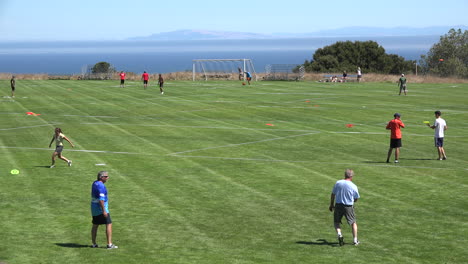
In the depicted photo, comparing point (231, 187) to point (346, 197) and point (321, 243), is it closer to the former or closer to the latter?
point (321, 243)

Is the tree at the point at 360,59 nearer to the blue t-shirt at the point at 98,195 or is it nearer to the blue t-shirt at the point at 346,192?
the blue t-shirt at the point at 346,192

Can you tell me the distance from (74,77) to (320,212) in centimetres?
8951

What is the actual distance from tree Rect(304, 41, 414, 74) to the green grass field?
86.1 m

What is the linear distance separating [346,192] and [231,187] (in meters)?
8.43

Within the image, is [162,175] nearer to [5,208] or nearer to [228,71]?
[5,208]

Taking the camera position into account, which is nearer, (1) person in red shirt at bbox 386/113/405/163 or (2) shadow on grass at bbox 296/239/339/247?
(2) shadow on grass at bbox 296/239/339/247

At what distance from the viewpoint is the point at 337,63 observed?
440 ft

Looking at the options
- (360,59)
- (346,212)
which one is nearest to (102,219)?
(346,212)

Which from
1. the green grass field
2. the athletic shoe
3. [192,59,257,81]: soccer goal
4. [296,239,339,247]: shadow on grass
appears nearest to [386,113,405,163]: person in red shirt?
the green grass field

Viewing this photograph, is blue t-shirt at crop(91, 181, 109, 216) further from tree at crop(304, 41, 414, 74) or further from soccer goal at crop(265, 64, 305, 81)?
tree at crop(304, 41, 414, 74)

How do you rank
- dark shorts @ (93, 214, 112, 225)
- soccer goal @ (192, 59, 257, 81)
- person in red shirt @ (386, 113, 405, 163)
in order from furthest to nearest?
soccer goal @ (192, 59, 257, 81) → person in red shirt @ (386, 113, 405, 163) → dark shorts @ (93, 214, 112, 225)

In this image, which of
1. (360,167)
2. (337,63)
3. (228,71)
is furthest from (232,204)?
(337,63)

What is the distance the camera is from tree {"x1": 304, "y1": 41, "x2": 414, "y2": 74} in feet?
443

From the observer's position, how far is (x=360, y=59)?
138 m
